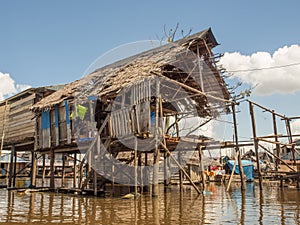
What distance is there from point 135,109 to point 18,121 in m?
9.74

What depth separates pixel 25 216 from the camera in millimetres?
7438

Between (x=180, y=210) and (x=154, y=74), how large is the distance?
15.2ft

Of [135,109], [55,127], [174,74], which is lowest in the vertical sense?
[55,127]

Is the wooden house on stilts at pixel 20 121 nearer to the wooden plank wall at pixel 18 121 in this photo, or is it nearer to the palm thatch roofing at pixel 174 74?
the wooden plank wall at pixel 18 121

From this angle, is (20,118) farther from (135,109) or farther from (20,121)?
(135,109)

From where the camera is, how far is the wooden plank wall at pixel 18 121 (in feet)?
56.6


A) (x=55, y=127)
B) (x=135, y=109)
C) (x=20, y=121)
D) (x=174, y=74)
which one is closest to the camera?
(x=135, y=109)

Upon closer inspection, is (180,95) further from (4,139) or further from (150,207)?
(4,139)

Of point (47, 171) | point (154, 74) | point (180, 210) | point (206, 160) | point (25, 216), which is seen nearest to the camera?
point (25, 216)

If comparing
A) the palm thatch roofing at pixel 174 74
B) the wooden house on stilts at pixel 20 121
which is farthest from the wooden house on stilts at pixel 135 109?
the wooden house on stilts at pixel 20 121

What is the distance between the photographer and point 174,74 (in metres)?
13.1

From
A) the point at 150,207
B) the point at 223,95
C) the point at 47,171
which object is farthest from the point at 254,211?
the point at 47,171

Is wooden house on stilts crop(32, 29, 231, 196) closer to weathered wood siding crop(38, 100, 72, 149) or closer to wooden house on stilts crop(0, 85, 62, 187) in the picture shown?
weathered wood siding crop(38, 100, 72, 149)

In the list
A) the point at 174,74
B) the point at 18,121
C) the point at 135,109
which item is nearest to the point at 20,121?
the point at 18,121
